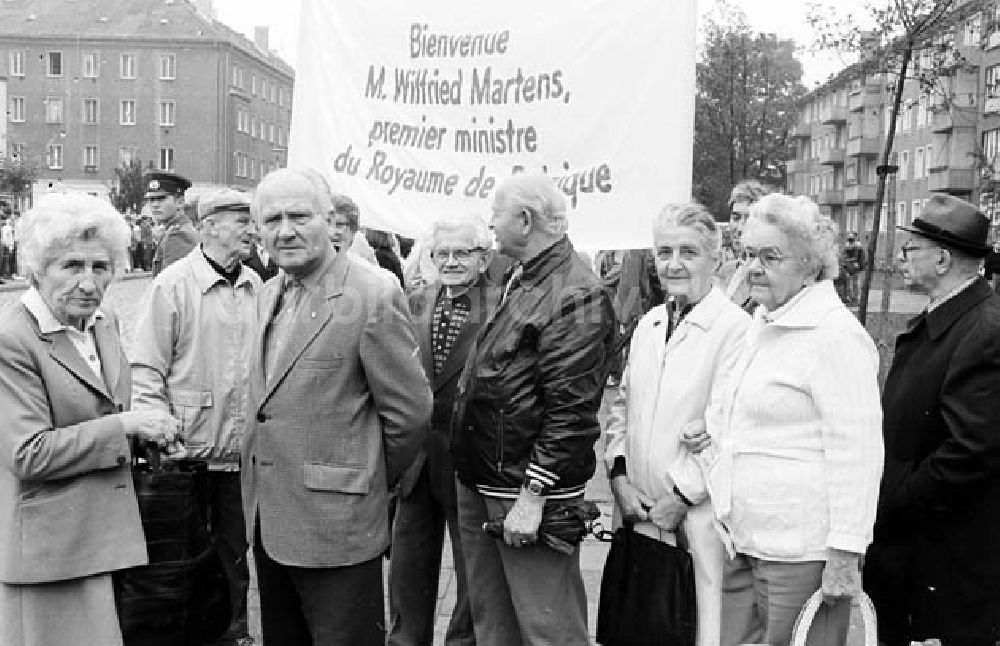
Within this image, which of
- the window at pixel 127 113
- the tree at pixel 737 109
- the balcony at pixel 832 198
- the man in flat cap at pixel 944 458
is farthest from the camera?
the balcony at pixel 832 198

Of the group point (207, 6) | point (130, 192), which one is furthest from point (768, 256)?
point (207, 6)

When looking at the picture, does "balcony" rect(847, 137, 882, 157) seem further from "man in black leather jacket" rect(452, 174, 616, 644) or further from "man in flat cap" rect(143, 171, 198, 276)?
"man in black leather jacket" rect(452, 174, 616, 644)

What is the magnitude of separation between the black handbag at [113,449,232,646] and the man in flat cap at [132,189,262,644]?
660mm

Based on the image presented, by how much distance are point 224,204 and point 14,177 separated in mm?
49579

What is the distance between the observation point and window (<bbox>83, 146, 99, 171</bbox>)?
8238cm

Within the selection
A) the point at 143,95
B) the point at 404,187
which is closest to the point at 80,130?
the point at 143,95

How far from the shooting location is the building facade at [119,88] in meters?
79.9

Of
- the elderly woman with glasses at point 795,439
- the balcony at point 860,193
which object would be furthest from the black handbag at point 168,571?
the balcony at point 860,193

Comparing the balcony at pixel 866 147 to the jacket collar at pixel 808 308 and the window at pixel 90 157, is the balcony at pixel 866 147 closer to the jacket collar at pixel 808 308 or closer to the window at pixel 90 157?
the window at pixel 90 157

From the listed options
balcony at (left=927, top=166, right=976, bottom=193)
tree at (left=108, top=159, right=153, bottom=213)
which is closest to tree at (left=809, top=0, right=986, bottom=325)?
balcony at (left=927, top=166, right=976, bottom=193)

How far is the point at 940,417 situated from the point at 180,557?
266 centimetres

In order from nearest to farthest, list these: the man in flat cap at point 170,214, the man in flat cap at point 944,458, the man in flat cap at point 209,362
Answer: the man in flat cap at point 944,458
the man in flat cap at point 209,362
the man in flat cap at point 170,214

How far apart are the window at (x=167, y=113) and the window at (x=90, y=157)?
5.76m

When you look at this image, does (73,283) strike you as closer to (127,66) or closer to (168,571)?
(168,571)
